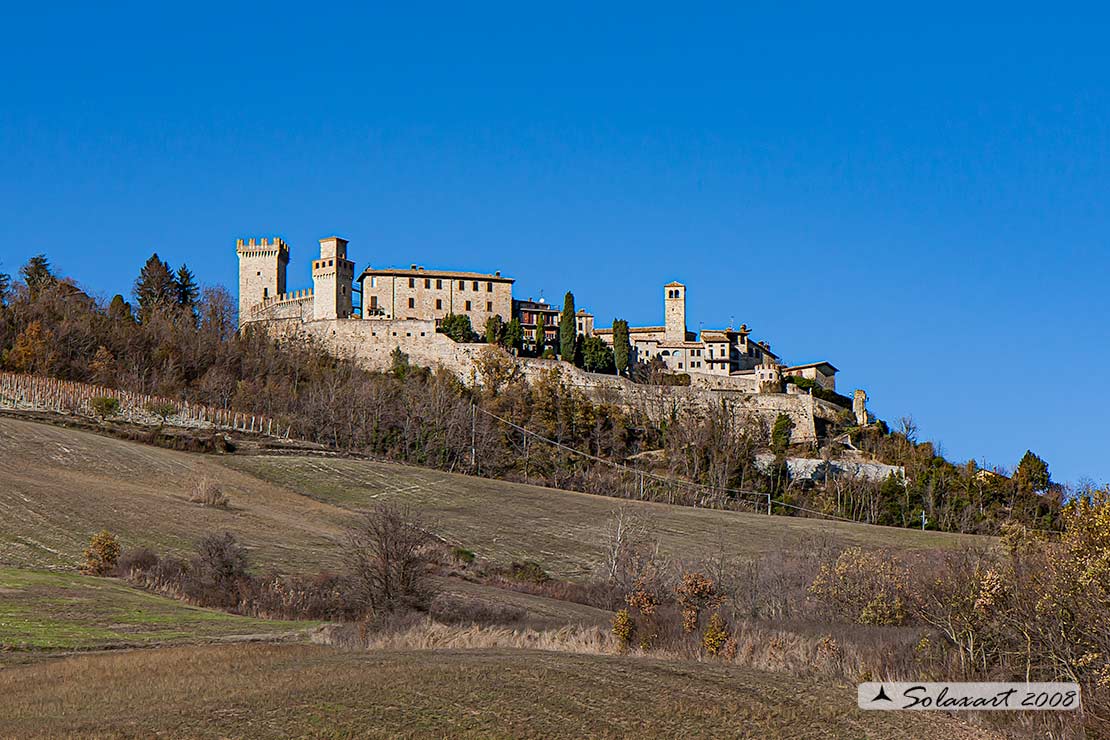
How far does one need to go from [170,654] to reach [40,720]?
7.42 m

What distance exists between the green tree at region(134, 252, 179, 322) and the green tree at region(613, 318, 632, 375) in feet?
165

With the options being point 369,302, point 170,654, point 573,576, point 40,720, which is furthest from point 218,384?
point 40,720

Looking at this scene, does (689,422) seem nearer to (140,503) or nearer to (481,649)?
(140,503)

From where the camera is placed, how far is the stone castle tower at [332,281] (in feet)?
428

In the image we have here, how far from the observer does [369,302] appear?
131m

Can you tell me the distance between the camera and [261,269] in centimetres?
14762

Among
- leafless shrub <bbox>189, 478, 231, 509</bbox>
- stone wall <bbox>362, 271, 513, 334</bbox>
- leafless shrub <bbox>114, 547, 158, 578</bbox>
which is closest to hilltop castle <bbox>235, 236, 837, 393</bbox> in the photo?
stone wall <bbox>362, 271, 513, 334</bbox>

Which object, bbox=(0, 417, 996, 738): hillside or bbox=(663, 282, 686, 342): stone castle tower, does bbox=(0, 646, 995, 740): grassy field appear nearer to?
bbox=(0, 417, 996, 738): hillside

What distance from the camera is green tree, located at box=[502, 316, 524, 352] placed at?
124375mm

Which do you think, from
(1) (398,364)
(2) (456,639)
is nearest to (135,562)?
(2) (456,639)

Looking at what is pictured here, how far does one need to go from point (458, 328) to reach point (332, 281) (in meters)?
17.5

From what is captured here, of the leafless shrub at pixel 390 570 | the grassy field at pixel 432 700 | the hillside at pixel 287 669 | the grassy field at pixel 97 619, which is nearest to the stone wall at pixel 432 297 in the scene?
the hillside at pixel 287 669

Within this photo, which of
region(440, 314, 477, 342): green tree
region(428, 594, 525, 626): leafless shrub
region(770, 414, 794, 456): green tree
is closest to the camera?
region(428, 594, 525, 626): leafless shrub

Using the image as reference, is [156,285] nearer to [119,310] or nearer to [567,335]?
[119,310]
